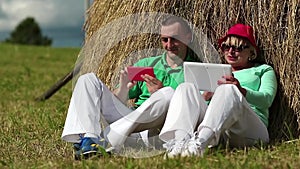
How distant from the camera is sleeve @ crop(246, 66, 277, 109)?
17.5 ft

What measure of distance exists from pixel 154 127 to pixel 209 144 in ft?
2.08

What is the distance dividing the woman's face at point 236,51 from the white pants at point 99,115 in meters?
0.66

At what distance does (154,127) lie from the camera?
5.46m

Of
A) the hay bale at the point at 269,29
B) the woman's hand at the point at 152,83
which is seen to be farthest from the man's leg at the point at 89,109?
the hay bale at the point at 269,29

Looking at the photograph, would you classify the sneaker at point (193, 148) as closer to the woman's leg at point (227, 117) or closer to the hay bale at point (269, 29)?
the woman's leg at point (227, 117)

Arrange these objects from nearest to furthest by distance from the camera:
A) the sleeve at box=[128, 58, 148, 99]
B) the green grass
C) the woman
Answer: the green grass
the woman
the sleeve at box=[128, 58, 148, 99]

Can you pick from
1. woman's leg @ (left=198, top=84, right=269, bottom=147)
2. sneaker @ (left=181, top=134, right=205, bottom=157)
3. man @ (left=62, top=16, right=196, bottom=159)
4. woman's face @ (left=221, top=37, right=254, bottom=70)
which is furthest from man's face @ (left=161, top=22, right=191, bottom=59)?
sneaker @ (left=181, top=134, right=205, bottom=157)

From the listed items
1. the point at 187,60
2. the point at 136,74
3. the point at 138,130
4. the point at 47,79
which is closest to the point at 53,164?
the point at 138,130

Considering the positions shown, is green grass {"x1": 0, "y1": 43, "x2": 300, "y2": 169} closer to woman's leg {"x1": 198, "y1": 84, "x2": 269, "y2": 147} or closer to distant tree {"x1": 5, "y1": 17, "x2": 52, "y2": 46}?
woman's leg {"x1": 198, "y1": 84, "x2": 269, "y2": 147}

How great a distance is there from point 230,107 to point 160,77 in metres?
1.00

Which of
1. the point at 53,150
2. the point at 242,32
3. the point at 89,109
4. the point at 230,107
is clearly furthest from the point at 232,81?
the point at 53,150

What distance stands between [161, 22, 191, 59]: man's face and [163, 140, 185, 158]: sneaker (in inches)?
38.3

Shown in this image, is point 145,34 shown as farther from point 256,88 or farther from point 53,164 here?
point 53,164

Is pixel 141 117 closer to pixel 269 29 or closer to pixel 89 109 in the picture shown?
pixel 89 109
